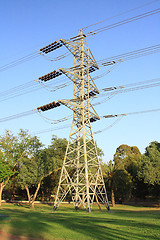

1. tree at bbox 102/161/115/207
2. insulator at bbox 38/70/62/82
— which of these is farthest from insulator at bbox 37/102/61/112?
tree at bbox 102/161/115/207

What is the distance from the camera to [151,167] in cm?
4741

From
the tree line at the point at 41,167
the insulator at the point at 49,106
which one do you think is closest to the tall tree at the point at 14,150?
the tree line at the point at 41,167

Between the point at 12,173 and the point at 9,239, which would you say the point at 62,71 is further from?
the point at 12,173

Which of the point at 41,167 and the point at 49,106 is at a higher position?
the point at 49,106


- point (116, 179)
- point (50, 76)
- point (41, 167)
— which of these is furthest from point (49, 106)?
point (116, 179)

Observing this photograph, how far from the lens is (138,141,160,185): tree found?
46.2 m

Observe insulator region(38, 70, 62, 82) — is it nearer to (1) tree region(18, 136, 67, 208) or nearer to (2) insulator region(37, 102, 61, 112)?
(2) insulator region(37, 102, 61, 112)

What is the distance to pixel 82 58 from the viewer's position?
30.8 meters

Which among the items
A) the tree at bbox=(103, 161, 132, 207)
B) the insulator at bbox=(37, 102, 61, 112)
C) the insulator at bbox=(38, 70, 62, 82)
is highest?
the insulator at bbox=(38, 70, 62, 82)

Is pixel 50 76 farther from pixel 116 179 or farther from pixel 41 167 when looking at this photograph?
pixel 116 179

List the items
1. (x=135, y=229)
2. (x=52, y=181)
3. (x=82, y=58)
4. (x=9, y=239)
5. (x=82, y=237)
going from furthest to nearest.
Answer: (x=52, y=181)
(x=82, y=58)
(x=135, y=229)
(x=82, y=237)
(x=9, y=239)

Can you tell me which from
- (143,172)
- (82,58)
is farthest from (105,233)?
(143,172)

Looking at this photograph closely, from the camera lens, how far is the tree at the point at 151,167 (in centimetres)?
4619

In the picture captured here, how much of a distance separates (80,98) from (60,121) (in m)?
4.33
